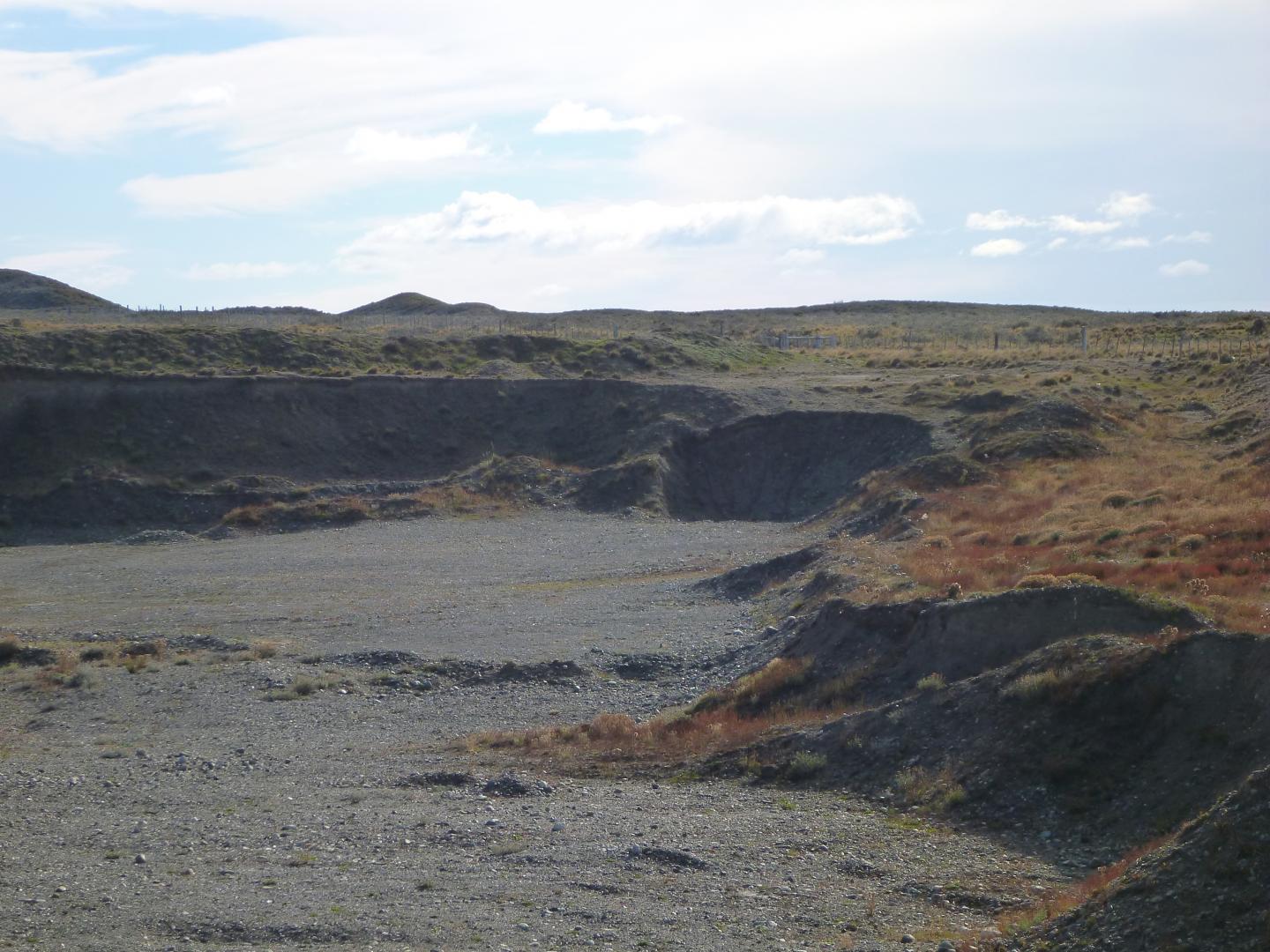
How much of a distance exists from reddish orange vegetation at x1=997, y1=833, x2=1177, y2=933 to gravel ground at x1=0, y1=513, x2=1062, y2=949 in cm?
32

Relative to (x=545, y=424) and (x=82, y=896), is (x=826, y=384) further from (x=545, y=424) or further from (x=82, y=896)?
(x=82, y=896)

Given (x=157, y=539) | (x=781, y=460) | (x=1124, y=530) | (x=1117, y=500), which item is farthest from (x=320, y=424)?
(x=1124, y=530)

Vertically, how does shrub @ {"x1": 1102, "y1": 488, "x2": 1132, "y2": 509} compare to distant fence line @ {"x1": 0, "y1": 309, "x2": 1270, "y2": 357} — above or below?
below

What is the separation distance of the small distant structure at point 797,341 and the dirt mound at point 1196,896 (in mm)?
71116

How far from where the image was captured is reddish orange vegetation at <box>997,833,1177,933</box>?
370 inches

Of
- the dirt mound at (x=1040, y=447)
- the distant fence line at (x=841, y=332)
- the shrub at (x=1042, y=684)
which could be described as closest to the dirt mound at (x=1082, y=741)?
the shrub at (x=1042, y=684)

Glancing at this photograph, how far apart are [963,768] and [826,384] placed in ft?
150

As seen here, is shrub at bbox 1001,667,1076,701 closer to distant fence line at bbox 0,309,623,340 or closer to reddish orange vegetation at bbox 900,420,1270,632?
reddish orange vegetation at bbox 900,420,1270,632

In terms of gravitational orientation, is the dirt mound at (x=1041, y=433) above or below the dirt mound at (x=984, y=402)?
below

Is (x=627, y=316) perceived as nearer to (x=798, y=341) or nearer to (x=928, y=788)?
(x=798, y=341)

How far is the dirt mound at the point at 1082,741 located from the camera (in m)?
12.0

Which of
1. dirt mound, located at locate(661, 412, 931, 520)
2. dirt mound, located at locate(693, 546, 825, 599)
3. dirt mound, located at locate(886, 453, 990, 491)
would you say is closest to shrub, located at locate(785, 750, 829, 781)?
dirt mound, located at locate(693, 546, 825, 599)

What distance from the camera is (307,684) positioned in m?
22.6

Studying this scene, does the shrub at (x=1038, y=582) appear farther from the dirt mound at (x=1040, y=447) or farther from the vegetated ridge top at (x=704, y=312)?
the vegetated ridge top at (x=704, y=312)
